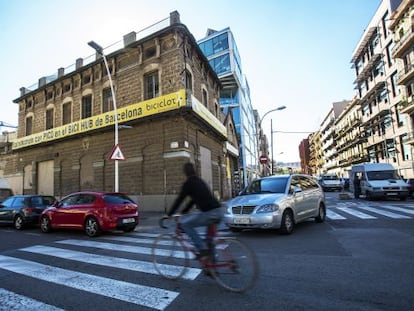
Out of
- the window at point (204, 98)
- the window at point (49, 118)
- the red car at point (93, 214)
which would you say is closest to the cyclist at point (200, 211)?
the red car at point (93, 214)

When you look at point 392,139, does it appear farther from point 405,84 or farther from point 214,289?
point 214,289

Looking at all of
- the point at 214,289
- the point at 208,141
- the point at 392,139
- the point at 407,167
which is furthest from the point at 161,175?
the point at 392,139

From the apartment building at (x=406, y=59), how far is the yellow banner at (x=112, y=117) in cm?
2465

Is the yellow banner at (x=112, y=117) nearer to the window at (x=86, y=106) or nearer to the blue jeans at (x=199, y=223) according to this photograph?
the window at (x=86, y=106)

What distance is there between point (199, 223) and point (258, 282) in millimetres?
1296

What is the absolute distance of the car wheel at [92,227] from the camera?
937 cm

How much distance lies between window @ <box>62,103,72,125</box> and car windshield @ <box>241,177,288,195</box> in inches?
769

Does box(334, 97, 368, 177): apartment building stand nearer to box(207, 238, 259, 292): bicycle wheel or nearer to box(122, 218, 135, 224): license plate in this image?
box(122, 218, 135, 224): license plate

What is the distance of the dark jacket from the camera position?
4.30m

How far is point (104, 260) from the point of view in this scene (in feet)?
20.1

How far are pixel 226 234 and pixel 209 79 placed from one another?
63.0 ft

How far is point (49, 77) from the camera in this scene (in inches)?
1013

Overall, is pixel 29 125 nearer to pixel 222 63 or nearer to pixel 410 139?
pixel 222 63

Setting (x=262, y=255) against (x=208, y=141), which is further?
(x=208, y=141)
